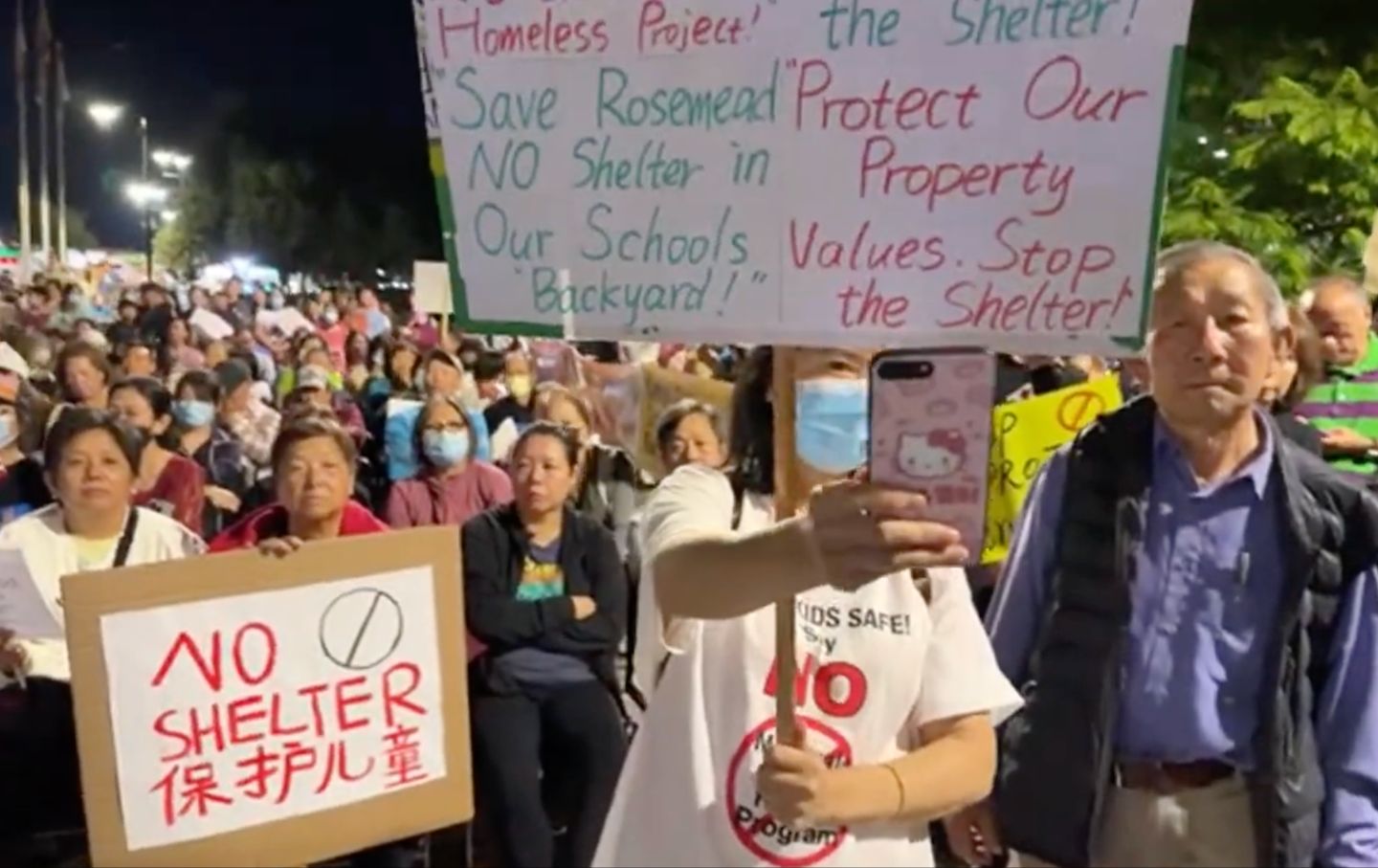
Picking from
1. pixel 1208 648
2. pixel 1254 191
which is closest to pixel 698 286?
pixel 1208 648

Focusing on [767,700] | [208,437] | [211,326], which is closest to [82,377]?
[208,437]

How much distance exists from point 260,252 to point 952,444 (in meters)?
55.9

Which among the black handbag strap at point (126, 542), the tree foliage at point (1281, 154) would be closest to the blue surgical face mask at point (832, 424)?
the black handbag strap at point (126, 542)

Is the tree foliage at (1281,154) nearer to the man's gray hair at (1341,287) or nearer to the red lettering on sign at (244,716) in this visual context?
the man's gray hair at (1341,287)

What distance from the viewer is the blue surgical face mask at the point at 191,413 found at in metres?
8.20

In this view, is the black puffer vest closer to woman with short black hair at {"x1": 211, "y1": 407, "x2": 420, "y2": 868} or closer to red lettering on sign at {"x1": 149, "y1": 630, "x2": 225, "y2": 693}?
red lettering on sign at {"x1": 149, "y1": 630, "x2": 225, "y2": 693}

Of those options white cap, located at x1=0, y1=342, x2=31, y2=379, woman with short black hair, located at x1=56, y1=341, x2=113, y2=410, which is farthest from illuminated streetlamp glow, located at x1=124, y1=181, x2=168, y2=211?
woman with short black hair, located at x1=56, y1=341, x2=113, y2=410

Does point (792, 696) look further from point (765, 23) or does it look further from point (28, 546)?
point (28, 546)

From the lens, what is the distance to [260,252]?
55.8 metres

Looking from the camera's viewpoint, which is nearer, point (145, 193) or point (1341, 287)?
point (1341, 287)

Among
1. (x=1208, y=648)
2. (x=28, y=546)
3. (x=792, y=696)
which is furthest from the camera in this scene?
(x=28, y=546)

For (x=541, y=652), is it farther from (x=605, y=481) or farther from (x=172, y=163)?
(x=172, y=163)

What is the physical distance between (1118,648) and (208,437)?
5850 millimetres

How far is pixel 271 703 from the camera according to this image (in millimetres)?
4355
